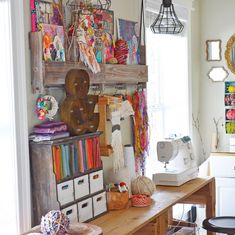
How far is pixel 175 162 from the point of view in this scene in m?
3.49

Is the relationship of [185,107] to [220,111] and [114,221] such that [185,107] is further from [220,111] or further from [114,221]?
[114,221]

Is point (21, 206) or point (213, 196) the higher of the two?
point (21, 206)

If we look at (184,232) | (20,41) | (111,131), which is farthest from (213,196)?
(20,41)

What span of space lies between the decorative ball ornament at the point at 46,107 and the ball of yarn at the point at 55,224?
1.80 feet

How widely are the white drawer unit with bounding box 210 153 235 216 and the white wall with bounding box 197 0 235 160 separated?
52cm

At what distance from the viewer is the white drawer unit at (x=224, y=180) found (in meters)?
4.41

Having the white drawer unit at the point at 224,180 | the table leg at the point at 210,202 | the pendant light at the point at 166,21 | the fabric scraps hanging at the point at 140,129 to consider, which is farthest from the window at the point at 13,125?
the white drawer unit at the point at 224,180

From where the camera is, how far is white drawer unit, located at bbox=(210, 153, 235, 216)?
14.5 ft

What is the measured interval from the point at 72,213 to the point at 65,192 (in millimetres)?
122

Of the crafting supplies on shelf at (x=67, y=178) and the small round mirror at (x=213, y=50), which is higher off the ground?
the small round mirror at (x=213, y=50)

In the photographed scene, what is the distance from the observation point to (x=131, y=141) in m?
3.60

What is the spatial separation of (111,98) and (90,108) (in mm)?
360

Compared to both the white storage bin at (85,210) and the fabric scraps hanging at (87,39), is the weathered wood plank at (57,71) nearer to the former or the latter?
the fabric scraps hanging at (87,39)

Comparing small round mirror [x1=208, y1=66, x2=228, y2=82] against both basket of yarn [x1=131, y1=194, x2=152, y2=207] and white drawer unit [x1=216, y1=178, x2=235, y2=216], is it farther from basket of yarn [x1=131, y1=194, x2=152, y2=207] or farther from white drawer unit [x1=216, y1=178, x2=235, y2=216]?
basket of yarn [x1=131, y1=194, x2=152, y2=207]
